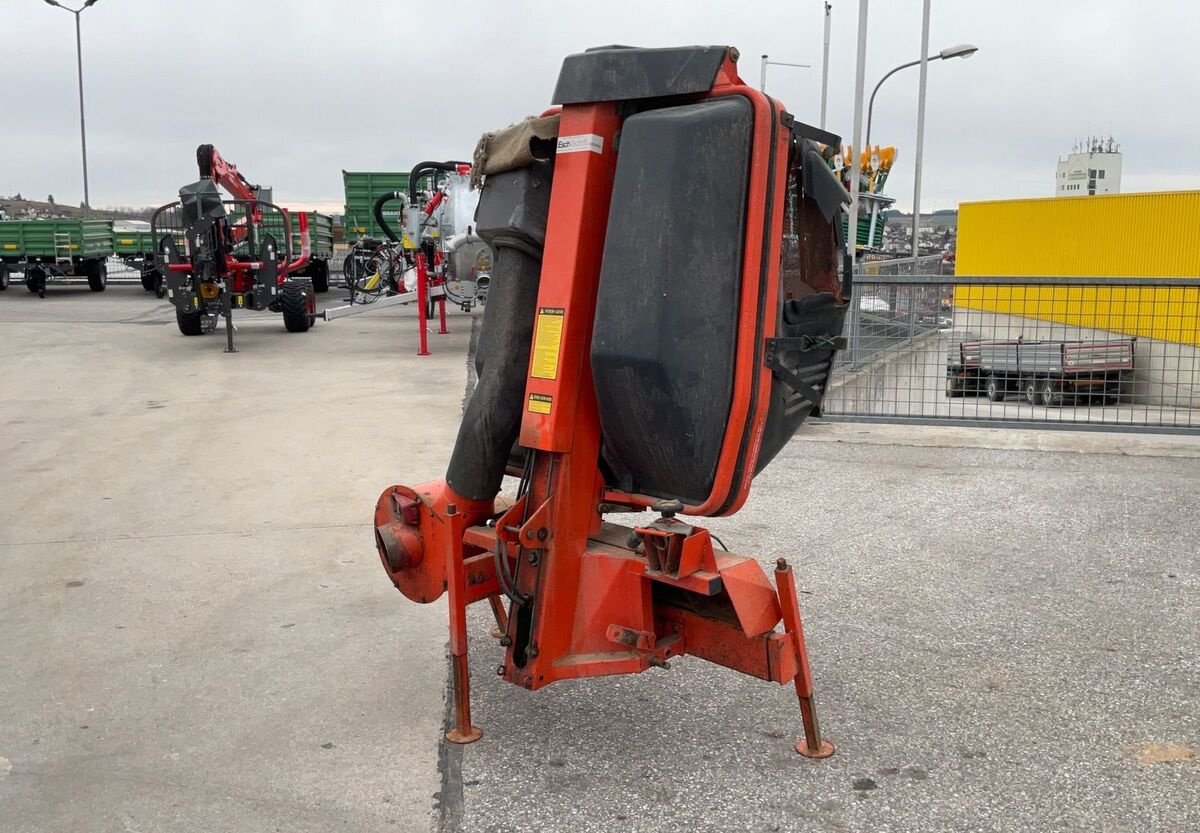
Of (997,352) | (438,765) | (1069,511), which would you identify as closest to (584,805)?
(438,765)

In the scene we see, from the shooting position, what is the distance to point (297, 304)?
1596 centimetres

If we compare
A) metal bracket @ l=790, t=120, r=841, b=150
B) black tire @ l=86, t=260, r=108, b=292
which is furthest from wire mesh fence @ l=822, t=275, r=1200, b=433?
black tire @ l=86, t=260, r=108, b=292

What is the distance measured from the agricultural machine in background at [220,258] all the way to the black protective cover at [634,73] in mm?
11300

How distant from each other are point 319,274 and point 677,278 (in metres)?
24.5

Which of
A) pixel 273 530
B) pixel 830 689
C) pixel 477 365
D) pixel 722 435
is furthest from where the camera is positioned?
pixel 273 530

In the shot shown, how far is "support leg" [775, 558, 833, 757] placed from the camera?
3223mm

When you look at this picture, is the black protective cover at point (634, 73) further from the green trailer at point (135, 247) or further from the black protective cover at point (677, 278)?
the green trailer at point (135, 247)

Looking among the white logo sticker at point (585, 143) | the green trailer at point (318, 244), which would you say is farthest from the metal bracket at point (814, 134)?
the green trailer at point (318, 244)

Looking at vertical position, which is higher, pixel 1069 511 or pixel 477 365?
pixel 477 365

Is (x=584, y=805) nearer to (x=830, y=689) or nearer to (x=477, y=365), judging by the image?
(x=830, y=689)

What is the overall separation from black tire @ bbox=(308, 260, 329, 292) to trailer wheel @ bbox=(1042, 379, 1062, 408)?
64.4ft

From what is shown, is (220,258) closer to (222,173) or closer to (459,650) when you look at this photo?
(222,173)

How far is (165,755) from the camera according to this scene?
335 cm

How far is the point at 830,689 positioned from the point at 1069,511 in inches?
122
